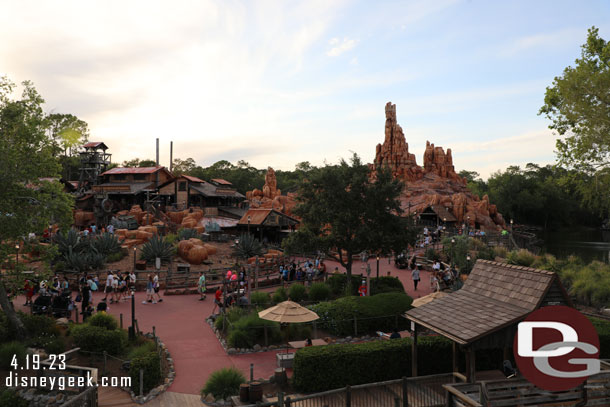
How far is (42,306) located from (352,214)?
1542cm

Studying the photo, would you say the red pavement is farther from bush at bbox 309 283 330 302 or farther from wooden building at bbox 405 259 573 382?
wooden building at bbox 405 259 573 382

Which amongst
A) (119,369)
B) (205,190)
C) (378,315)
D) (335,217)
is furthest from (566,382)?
(205,190)

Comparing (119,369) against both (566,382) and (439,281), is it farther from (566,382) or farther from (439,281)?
(439,281)

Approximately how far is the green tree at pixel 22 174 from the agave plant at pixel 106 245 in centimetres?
1505

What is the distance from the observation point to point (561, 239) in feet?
237

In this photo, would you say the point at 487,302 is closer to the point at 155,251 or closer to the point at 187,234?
the point at 155,251

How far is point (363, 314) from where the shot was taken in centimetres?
1722

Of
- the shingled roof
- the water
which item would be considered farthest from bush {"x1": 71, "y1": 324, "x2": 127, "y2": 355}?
the water

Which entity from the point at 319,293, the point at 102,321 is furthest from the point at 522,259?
the point at 102,321

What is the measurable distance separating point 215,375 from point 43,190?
31.7 ft

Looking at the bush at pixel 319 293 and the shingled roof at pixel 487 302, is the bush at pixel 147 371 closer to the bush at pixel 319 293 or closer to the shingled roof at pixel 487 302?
the shingled roof at pixel 487 302

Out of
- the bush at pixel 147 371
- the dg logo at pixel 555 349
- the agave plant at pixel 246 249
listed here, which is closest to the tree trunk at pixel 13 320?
the bush at pixel 147 371

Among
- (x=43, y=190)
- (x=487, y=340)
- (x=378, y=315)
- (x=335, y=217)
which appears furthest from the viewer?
(x=335, y=217)

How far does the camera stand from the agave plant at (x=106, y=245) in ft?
98.2
